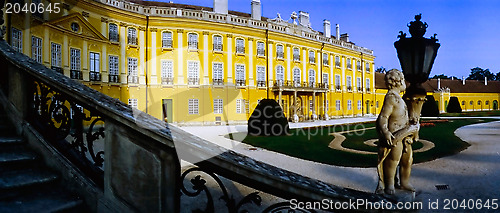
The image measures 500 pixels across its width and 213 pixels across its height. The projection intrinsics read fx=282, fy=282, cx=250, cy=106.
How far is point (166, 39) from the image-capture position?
24.8 meters

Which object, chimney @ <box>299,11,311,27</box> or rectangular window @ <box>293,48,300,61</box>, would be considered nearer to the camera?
rectangular window @ <box>293,48,300,61</box>

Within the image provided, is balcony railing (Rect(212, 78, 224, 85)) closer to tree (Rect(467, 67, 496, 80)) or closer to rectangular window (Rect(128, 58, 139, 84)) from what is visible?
rectangular window (Rect(128, 58, 139, 84))

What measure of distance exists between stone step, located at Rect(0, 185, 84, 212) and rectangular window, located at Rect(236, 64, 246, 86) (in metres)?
25.5

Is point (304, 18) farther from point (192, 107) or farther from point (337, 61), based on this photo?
point (192, 107)

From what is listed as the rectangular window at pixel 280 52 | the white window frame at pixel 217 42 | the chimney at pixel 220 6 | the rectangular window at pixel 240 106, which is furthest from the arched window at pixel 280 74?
the chimney at pixel 220 6

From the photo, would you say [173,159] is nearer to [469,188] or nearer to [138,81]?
[469,188]

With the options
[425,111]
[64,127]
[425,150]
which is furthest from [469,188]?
[425,111]

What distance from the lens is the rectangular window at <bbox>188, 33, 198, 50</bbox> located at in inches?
1003

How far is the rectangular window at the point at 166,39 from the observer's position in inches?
976

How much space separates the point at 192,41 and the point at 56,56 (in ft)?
34.7

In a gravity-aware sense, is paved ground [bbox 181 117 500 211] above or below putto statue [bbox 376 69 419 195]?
below

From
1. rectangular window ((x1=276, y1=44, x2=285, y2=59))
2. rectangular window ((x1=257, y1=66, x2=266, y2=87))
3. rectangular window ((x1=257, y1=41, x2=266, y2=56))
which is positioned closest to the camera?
rectangular window ((x1=257, y1=41, x2=266, y2=56))

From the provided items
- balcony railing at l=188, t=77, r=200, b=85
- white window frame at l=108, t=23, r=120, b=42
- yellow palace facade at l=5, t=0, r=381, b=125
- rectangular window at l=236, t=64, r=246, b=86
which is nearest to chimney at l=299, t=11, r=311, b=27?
yellow palace facade at l=5, t=0, r=381, b=125

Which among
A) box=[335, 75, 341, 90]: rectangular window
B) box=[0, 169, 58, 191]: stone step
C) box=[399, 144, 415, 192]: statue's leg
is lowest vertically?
box=[399, 144, 415, 192]: statue's leg
